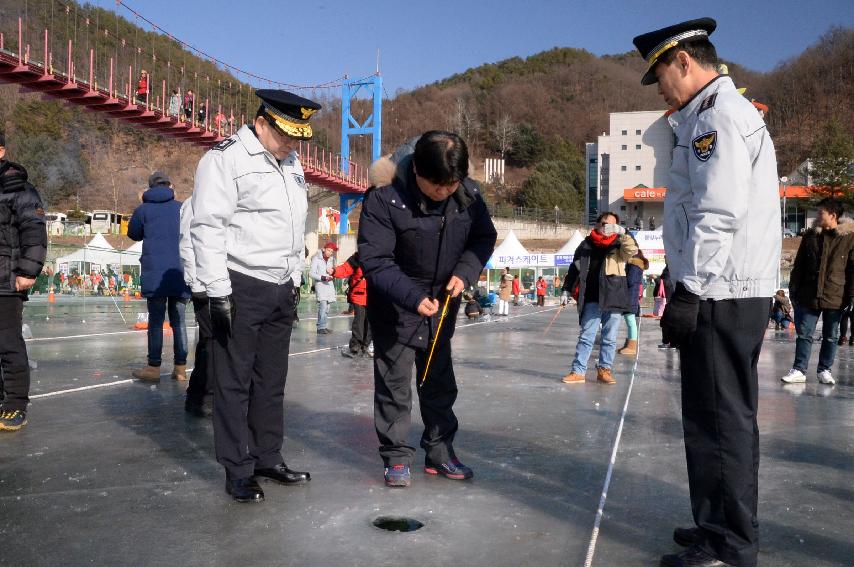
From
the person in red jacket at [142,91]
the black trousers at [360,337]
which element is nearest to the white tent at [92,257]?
the person in red jacket at [142,91]

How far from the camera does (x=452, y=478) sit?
3.63 m

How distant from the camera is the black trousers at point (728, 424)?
255cm

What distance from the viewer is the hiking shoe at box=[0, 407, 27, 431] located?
4512 millimetres

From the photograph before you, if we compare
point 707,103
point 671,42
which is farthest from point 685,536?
point 671,42

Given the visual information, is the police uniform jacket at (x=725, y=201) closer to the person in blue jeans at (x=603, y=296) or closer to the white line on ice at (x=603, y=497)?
the white line on ice at (x=603, y=497)

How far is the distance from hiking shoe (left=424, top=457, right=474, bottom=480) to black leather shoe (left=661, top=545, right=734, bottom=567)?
1.18m

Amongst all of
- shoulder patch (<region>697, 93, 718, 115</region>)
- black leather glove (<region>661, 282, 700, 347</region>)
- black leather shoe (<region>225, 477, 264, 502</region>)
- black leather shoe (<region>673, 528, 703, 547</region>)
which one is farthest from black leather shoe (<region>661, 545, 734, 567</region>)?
black leather shoe (<region>225, 477, 264, 502</region>)

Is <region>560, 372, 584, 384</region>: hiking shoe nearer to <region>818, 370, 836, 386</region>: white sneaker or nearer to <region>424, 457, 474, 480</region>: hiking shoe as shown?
<region>818, 370, 836, 386</region>: white sneaker

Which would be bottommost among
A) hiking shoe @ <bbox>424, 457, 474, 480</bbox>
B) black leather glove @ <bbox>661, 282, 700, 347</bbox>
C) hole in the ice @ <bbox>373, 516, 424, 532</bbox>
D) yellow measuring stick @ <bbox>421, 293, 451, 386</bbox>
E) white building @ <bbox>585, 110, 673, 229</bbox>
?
hole in the ice @ <bbox>373, 516, 424, 532</bbox>

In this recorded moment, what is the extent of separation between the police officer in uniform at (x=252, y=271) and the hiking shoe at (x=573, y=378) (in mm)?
3766

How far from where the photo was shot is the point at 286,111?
137 inches

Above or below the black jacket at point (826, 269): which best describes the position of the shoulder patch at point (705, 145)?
above

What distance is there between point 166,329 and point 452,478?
32.3 ft

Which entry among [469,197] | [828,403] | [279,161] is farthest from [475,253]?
[828,403]
